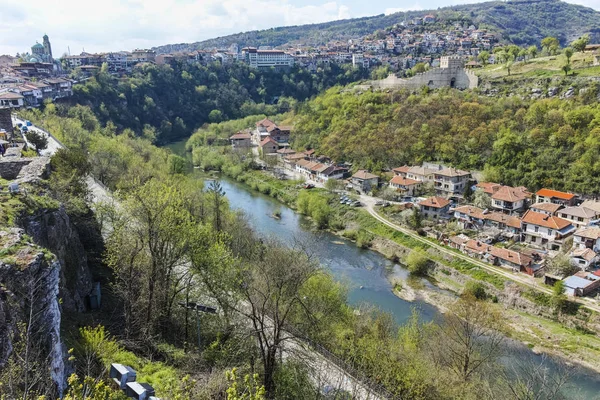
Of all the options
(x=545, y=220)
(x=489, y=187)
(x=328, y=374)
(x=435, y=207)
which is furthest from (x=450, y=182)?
(x=328, y=374)

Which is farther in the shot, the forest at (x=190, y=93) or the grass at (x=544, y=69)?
the forest at (x=190, y=93)

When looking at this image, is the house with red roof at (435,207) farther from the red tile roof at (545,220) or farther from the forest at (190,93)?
the forest at (190,93)

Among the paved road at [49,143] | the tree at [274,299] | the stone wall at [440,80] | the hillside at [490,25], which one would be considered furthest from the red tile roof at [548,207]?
the hillside at [490,25]

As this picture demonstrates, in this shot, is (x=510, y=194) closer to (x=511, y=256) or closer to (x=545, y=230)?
(x=545, y=230)

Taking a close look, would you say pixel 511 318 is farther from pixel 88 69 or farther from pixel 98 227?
pixel 88 69

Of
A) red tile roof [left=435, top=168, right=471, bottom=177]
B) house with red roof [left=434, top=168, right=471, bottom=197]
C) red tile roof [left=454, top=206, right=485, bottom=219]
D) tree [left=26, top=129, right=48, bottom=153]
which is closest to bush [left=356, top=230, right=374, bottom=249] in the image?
red tile roof [left=454, top=206, right=485, bottom=219]

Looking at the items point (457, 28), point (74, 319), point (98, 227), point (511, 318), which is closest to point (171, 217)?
point (74, 319)
